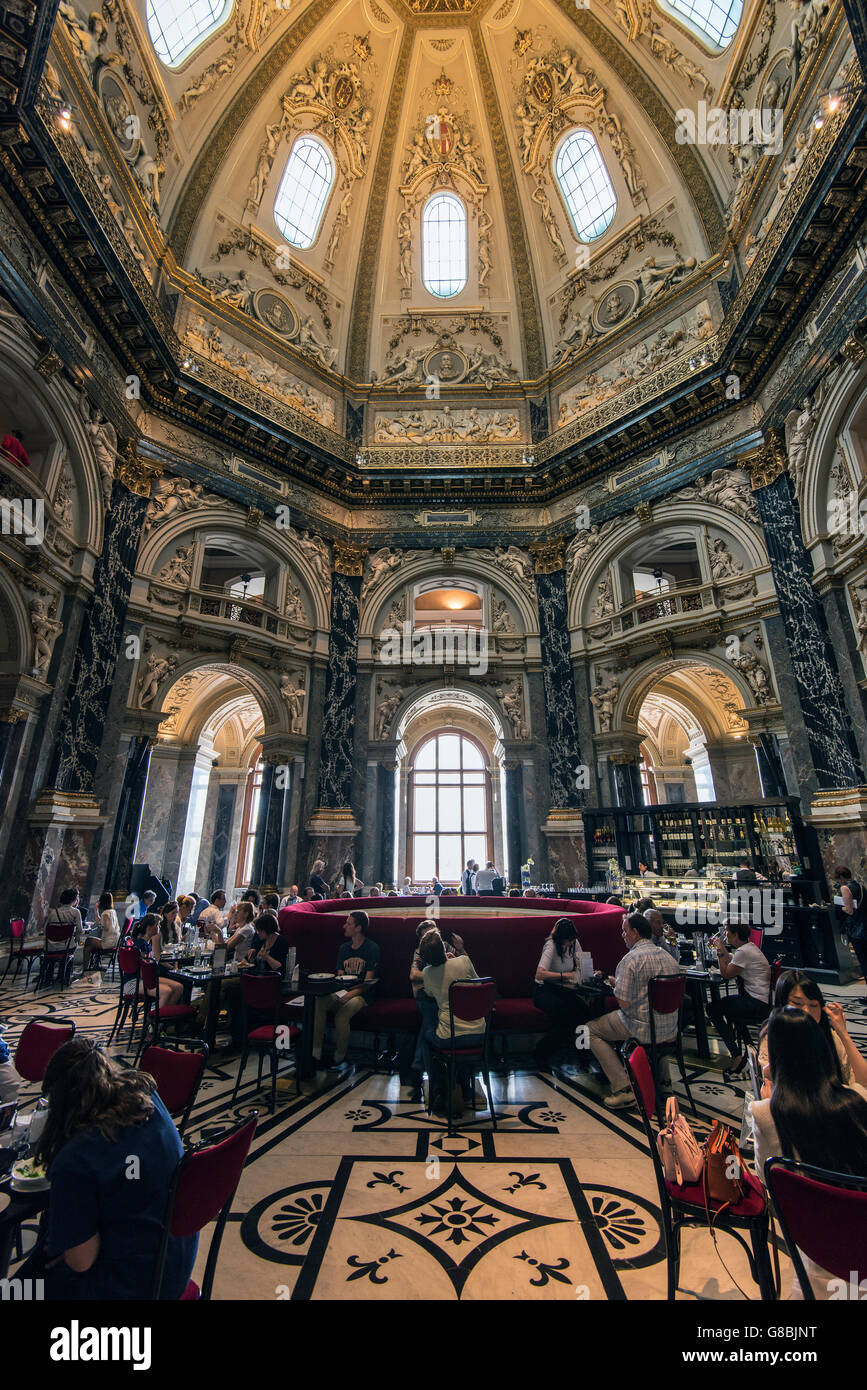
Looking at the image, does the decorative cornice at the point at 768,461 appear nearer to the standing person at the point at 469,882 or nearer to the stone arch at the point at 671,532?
the stone arch at the point at 671,532

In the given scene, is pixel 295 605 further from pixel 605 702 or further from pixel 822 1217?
pixel 822 1217

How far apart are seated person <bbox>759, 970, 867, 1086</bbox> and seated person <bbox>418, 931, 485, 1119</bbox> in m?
2.38

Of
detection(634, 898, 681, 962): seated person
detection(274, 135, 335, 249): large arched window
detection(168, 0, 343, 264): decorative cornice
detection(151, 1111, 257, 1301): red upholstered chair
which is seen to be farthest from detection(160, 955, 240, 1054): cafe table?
detection(274, 135, 335, 249): large arched window

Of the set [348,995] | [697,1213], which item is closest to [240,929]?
[348,995]

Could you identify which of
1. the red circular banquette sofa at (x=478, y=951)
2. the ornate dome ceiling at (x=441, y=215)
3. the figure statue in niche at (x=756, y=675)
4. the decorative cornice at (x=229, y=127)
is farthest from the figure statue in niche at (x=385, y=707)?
the decorative cornice at (x=229, y=127)

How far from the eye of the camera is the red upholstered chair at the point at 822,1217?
5.98 ft

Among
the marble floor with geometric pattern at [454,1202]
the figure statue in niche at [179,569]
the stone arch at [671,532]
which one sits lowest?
the marble floor with geometric pattern at [454,1202]

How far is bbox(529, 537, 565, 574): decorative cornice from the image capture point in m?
16.2

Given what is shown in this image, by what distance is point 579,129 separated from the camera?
16.5 m

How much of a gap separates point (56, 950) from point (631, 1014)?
8.03m

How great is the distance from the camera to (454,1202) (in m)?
3.53

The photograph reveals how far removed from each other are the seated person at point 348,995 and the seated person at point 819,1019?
374 cm

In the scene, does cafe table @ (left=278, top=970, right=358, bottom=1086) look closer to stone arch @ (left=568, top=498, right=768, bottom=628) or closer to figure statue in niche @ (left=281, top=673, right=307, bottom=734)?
figure statue in niche @ (left=281, top=673, right=307, bottom=734)
